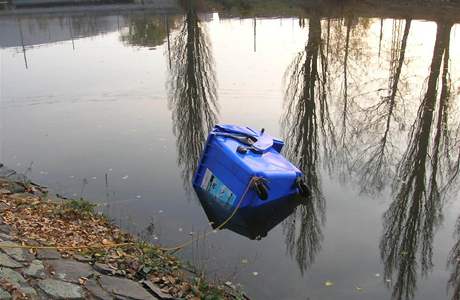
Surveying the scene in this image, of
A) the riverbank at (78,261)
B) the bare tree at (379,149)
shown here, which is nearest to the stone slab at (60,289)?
the riverbank at (78,261)

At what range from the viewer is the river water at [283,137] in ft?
24.2

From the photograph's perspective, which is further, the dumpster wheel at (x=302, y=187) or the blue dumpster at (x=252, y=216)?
the dumpster wheel at (x=302, y=187)

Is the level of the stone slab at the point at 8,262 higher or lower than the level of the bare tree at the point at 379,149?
higher

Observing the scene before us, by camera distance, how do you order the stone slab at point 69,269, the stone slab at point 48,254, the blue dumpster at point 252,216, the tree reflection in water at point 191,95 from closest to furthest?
the stone slab at point 69,269 → the stone slab at point 48,254 → the blue dumpster at point 252,216 → the tree reflection in water at point 191,95

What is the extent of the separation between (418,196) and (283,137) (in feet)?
12.5

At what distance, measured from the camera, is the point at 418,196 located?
9.23 m

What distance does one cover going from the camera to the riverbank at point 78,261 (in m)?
5.03

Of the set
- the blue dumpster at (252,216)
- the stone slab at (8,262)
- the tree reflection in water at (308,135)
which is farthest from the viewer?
the blue dumpster at (252,216)

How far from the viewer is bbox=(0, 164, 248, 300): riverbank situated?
5.03 metres

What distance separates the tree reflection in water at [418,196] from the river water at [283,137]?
3 cm

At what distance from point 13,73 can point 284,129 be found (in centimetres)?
1182

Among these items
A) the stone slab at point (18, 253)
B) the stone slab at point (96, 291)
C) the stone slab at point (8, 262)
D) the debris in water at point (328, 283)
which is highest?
the stone slab at point (8, 262)

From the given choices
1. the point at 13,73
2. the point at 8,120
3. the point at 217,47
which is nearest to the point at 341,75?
the point at 217,47

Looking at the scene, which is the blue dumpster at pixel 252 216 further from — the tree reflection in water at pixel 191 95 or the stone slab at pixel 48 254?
the stone slab at pixel 48 254
